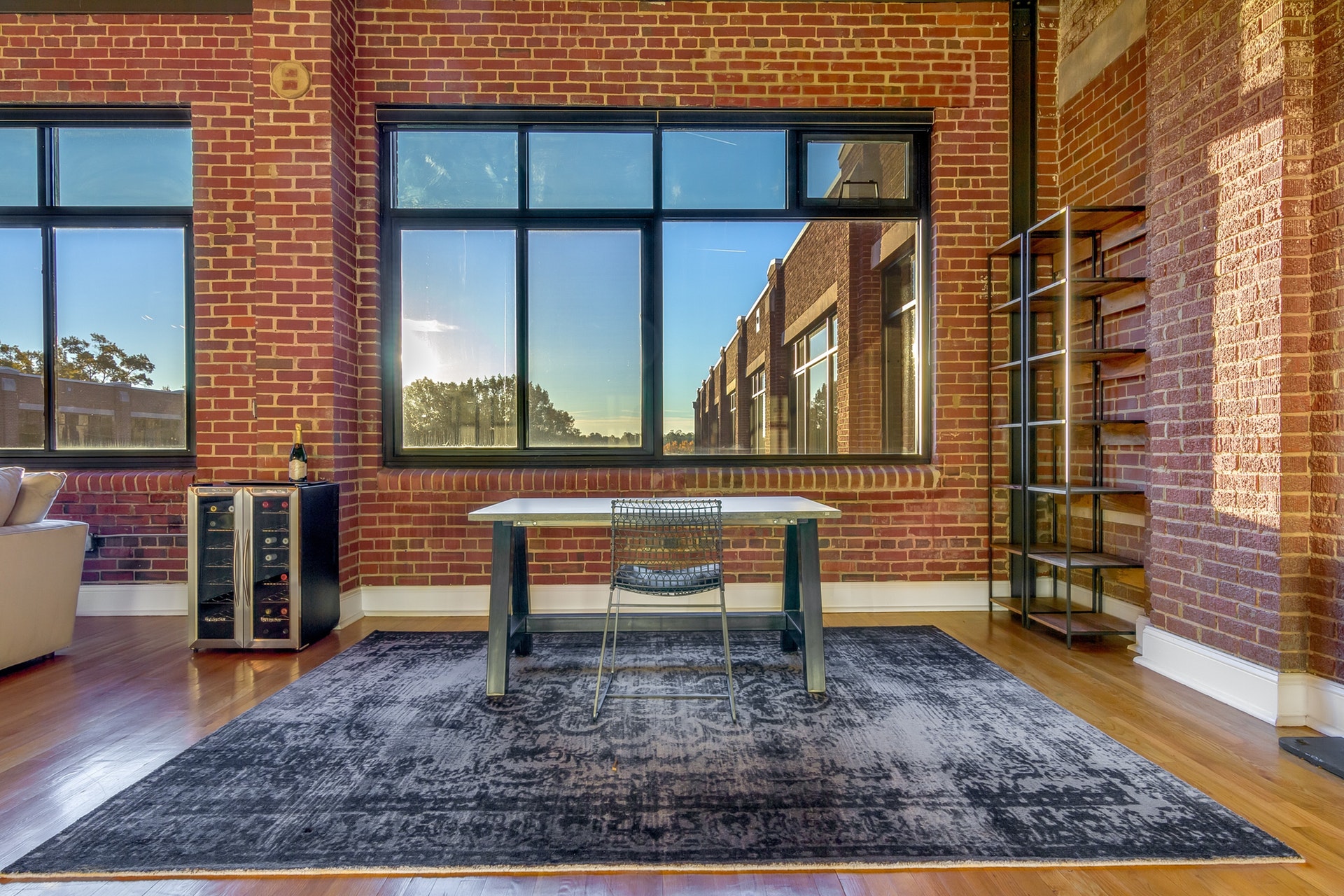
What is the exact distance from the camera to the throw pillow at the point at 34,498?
10.8ft

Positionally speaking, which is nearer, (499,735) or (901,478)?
(499,735)

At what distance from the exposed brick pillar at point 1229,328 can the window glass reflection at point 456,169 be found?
3.77m

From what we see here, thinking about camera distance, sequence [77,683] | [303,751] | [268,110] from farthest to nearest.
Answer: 1. [268,110]
2. [77,683]
3. [303,751]

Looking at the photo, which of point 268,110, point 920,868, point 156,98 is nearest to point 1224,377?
point 920,868

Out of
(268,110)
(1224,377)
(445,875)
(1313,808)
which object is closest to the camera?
(445,875)

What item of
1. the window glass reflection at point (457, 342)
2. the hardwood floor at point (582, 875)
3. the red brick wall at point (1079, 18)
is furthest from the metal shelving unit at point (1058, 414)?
the window glass reflection at point (457, 342)

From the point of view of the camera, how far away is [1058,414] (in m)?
4.27

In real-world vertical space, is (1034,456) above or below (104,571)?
above

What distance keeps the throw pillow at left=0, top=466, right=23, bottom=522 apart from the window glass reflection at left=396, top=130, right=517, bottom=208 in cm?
262

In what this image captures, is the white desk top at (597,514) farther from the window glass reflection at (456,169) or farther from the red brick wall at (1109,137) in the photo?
the red brick wall at (1109,137)

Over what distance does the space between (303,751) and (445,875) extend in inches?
39.9

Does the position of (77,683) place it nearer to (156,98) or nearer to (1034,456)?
(156,98)

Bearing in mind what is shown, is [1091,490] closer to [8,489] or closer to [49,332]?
[8,489]

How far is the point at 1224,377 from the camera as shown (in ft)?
Result: 9.32
